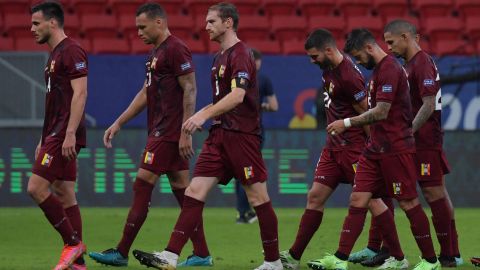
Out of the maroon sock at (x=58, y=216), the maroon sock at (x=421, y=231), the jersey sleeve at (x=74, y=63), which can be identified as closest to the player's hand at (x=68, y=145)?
the maroon sock at (x=58, y=216)

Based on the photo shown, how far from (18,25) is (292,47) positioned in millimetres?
4945

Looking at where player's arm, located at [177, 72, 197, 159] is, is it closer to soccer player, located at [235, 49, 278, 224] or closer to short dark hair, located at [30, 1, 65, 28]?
short dark hair, located at [30, 1, 65, 28]

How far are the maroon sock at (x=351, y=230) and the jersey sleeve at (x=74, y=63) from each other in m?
2.40

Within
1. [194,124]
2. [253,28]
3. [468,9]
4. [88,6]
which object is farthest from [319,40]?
[468,9]

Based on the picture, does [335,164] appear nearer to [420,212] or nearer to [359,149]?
[359,149]

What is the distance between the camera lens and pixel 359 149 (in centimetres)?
945

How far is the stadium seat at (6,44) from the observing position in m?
19.6

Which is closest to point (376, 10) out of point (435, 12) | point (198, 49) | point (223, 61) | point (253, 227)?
point (435, 12)

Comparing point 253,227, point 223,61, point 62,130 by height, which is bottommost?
point 253,227

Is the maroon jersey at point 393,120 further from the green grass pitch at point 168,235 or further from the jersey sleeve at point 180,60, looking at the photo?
the jersey sleeve at point 180,60

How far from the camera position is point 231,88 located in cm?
864

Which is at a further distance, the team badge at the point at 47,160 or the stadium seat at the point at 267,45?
the stadium seat at the point at 267,45

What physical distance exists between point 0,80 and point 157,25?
8495mm

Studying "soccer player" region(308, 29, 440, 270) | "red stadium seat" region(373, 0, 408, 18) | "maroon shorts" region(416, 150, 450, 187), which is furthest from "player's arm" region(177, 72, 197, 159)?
"red stadium seat" region(373, 0, 408, 18)
